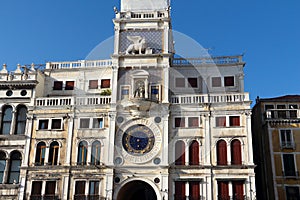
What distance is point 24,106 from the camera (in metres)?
41.9

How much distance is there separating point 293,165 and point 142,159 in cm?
1554

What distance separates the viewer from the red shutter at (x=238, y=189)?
36.1m

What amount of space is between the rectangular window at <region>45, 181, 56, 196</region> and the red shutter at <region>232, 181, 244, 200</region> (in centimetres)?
1764

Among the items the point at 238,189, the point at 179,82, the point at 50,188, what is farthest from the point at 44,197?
the point at 238,189

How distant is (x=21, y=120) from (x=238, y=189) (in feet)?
78.0

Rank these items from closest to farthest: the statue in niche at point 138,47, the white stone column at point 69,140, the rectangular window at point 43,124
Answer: the white stone column at point 69,140, the rectangular window at point 43,124, the statue in niche at point 138,47

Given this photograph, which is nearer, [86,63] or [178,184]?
[178,184]

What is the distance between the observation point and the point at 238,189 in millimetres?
36344

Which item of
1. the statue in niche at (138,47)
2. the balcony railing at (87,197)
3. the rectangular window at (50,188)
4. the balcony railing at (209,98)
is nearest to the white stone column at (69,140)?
the rectangular window at (50,188)

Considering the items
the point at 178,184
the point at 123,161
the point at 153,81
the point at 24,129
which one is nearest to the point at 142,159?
the point at 123,161

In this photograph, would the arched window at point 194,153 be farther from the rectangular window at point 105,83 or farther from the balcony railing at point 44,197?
the balcony railing at point 44,197

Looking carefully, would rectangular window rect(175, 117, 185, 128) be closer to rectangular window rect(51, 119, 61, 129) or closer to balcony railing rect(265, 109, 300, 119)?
balcony railing rect(265, 109, 300, 119)

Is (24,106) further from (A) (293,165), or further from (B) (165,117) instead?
(A) (293,165)

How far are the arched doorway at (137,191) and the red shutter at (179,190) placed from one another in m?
3.82
